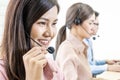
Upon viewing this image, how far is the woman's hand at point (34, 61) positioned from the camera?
850 mm

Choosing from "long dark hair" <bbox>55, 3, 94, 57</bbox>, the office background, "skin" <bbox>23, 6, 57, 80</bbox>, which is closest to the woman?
"long dark hair" <bbox>55, 3, 94, 57</bbox>

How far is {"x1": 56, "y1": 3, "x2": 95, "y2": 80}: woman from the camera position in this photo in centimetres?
167

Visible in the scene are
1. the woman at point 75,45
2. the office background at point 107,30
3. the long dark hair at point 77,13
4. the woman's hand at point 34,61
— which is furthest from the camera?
the office background at point 107,30

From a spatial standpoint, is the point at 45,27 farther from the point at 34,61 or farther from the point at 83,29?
the point at 83,29

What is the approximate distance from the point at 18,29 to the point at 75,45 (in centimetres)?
93

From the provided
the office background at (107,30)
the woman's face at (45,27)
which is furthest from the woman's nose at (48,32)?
the office background at (107,30)

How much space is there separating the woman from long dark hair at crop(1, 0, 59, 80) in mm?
724

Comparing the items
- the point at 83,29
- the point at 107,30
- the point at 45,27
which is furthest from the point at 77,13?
the point at 107,30

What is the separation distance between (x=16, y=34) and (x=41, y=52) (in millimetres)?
138

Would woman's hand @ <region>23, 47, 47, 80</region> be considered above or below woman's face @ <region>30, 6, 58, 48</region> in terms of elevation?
below

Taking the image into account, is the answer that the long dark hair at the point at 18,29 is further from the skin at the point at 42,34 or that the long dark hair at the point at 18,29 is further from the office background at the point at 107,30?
the office background at the point at 107,30

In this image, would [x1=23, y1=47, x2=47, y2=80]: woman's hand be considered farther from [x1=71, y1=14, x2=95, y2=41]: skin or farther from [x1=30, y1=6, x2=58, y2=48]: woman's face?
[x1=71, y1=14, x2=95, y2=41]: skin

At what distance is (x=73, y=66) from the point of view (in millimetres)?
1675

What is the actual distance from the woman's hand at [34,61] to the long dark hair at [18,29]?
88 mm
